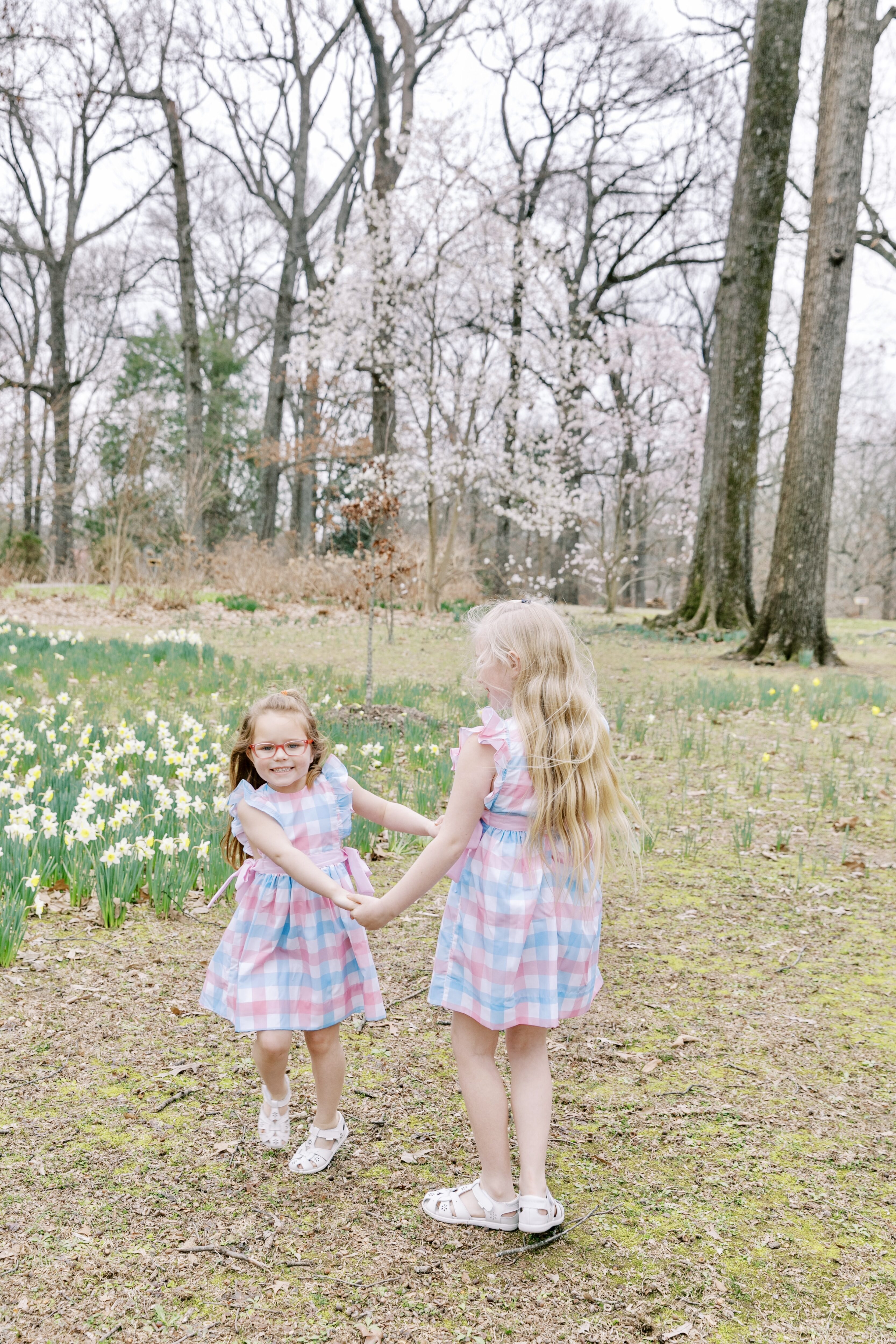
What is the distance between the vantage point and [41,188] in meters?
22.7

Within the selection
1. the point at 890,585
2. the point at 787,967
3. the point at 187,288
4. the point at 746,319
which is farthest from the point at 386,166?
the point at 890,585

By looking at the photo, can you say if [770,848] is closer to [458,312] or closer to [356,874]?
[356,874]

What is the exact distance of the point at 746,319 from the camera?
1192 centimetres

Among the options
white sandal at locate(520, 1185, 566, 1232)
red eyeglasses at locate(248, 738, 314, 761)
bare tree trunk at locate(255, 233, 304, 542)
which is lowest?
white sandal at locate(520, 1185, 566, 1232)

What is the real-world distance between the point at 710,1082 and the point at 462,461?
1506 cm

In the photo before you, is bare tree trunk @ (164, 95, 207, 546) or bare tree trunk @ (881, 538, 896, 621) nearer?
bare tree trunk @ (164, 95, 207, 546)

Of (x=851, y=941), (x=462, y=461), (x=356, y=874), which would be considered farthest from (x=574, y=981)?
(x=462, y=461)

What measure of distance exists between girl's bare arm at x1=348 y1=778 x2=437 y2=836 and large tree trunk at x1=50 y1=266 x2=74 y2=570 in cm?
2211

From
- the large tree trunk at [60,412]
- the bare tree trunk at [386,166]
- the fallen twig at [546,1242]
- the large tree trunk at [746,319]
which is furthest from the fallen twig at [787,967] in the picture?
the large tree trunk at [60,412]

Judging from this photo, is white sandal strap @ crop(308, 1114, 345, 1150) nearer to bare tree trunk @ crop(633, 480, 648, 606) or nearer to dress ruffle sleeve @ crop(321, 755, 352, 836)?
dress ruffle sleeve @ crop(321, 755, 352, 836)

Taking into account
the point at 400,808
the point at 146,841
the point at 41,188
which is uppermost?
the point at 41,188

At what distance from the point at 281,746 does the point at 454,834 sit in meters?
0.44

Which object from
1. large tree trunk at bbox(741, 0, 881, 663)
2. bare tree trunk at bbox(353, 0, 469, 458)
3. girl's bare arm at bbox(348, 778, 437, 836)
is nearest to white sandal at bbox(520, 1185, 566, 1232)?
girl's bare arm at bbox(348, 778, 437, 836)

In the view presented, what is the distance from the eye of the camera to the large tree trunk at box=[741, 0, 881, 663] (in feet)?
30.5
